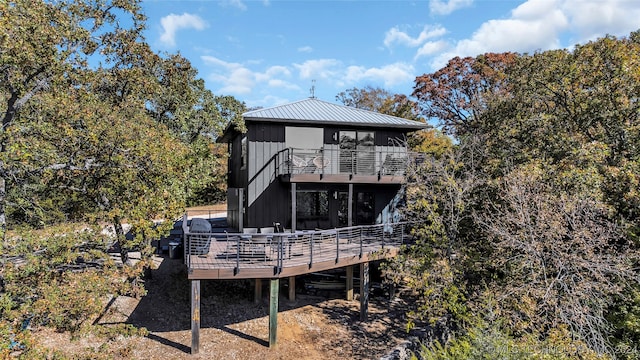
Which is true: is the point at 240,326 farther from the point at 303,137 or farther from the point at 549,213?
the point at 549,213

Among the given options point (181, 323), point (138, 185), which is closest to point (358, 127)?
point (138, 185)

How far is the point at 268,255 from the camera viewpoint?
10539 millimetres

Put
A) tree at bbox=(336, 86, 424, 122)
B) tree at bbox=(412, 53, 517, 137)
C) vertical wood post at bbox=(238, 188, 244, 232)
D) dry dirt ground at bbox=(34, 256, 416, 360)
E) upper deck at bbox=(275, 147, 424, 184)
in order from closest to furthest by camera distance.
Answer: dry dirt ground at bbox=(34, 256, 416, 360)
upper deck at bbox=(275, 147, 424, 184)
vertical wood post at bbox=(238, 188, 244, 232)
tree at bbox=(412, 53, 517, 137)
tree at bbox=(336, 86, 424, 122)

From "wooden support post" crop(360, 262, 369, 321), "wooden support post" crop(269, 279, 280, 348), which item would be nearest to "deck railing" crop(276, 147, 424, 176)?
"wooden support post" crop(360, 262, 369, 321)

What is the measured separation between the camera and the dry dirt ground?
9.77 meters

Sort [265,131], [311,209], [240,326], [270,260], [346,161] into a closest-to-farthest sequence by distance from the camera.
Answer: [270,260], [240,326], [265,131], [346,161], [311,209]

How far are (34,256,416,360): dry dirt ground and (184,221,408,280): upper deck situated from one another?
2279 millimetres

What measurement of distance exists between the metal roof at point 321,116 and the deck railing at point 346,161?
3.94 feet

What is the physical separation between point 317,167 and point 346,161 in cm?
163

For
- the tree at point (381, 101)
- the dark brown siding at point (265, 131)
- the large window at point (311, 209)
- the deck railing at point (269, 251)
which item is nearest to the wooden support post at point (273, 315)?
the deck railing at point (269, 251)

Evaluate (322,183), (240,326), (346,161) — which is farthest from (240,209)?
(346,161)

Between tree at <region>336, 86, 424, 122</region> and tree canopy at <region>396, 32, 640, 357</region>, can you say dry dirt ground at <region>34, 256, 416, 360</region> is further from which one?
tree at <region>336, 86, 424, 122</region>

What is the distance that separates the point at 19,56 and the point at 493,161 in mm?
13412

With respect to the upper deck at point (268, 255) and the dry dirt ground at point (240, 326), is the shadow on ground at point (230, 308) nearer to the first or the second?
the dry dirt ground at point (240, 326)
